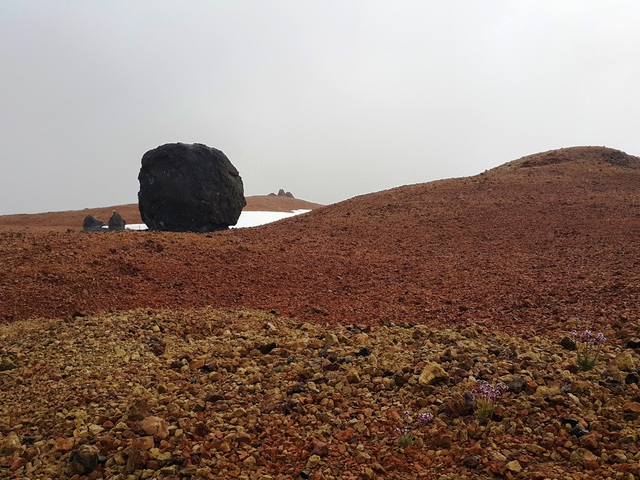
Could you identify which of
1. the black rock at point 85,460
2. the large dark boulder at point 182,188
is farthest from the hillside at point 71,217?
the black rock at point 85,460

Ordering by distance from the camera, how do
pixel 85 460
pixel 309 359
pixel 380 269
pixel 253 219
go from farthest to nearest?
pixel 253 219, pixel 380 269, pixel 309 359, pixel 85 460

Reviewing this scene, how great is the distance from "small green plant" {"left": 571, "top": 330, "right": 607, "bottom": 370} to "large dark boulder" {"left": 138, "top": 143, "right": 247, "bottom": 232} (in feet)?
48.3

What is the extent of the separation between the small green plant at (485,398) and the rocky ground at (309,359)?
69 mm

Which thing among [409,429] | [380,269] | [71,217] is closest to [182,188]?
[380,269]

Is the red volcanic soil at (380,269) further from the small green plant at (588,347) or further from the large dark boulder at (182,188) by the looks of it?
the large dark boulder at (182,188)

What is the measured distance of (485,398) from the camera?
3.76 m

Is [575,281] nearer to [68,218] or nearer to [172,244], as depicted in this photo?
[172,244]

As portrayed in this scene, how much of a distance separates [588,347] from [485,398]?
179cm

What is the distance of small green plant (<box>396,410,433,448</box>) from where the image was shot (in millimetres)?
3418

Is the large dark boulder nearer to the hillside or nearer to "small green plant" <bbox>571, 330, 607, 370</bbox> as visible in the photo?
the hillside

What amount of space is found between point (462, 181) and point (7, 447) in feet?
67.5

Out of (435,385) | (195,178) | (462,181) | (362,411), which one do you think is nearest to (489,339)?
(435,385)

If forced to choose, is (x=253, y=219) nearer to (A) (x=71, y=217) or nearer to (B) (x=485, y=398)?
(A) (x=71, y=217)

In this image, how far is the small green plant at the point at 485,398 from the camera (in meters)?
3.62
